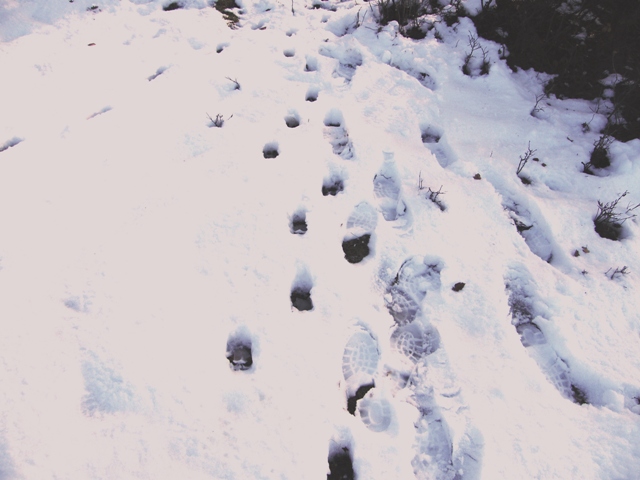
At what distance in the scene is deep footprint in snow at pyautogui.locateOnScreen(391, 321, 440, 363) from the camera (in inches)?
85.6

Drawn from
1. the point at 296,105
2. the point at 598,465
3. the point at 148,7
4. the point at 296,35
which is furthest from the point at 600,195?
the point at 148,7

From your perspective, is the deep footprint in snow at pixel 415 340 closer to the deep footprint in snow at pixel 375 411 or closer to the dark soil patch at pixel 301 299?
the deep footprint in snow at pixel 375 411

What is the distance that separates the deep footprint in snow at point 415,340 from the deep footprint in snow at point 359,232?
0.54 metres

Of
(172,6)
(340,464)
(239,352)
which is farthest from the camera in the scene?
(172,6)

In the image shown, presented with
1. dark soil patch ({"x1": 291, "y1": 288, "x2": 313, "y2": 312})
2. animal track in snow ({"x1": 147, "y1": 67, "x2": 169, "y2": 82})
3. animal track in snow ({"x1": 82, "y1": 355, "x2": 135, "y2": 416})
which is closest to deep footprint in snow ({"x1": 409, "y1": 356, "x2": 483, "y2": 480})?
dark soil patch ({"x1": 291, "y1": 288, "x2": 313, "y2": 312})

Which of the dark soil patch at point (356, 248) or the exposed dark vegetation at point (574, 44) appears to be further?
the exposed dark vegetation at point (574, 44)

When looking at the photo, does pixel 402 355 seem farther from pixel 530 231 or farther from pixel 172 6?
pixel 172 6

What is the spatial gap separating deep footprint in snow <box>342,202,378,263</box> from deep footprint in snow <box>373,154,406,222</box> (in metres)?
0.11

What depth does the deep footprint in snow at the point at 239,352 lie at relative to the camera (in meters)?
2.08

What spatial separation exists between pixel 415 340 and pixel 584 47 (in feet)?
10.4

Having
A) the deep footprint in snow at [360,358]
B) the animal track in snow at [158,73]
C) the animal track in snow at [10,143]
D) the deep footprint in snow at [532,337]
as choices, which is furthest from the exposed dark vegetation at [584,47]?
the animal track in snow at [10,143]

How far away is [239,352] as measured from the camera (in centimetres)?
213

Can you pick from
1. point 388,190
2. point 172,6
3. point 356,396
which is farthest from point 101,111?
point 356,396

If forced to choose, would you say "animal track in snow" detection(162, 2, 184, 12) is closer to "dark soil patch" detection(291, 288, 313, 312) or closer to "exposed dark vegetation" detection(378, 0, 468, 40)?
"exposed dark vegetation" detection(378, 0, 468, 40)
